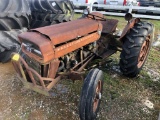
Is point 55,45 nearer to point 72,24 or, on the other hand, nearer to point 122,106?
point 72,24

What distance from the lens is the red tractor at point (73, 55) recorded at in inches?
95.2

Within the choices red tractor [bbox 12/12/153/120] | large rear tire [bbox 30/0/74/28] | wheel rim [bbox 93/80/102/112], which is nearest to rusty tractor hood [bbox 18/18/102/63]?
red tractor [bbox 12/12/153/120]

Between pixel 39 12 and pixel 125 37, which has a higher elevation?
pixel 39 12

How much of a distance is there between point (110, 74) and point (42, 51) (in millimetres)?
2049

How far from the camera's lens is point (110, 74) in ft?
13.2

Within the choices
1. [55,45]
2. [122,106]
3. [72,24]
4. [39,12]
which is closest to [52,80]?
[55,45]

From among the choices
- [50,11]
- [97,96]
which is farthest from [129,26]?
[50,11]

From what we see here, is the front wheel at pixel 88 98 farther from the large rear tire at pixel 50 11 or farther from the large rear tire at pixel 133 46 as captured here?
the large rear tire at pixel 50 11

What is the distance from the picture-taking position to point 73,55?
10.1ft

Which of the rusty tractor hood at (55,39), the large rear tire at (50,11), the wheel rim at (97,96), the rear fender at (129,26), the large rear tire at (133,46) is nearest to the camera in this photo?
the rusty tractor hood at (55,39)

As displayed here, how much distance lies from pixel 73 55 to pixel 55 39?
0.66m

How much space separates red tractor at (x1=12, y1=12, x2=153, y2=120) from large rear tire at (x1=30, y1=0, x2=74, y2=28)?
1.24 meters

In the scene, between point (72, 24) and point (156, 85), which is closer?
point (72, 24)

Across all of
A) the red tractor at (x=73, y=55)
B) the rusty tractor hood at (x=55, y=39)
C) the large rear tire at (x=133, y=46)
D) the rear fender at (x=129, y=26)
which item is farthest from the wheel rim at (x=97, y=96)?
the rear fender at (x=129, y=26)
